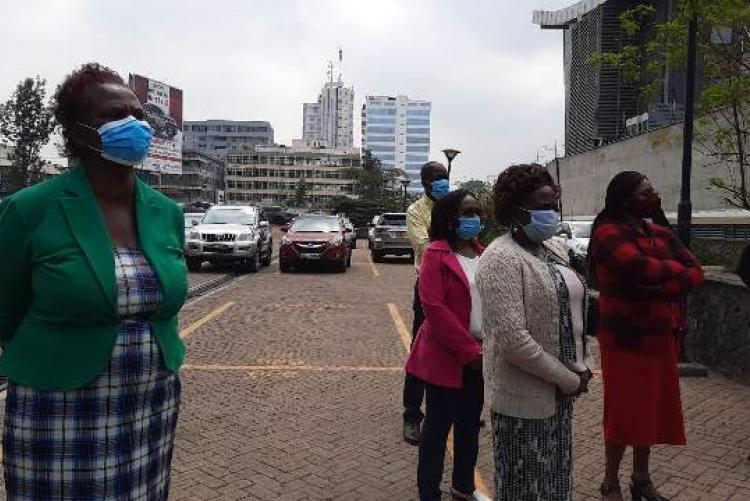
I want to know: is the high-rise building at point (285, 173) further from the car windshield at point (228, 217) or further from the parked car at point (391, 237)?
the car windshield at point (228, 217)

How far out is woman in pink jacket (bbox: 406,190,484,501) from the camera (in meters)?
3.43

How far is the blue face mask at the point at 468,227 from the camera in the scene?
361 centimetres

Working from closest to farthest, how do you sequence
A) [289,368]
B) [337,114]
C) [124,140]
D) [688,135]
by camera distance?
1. [124,140]
2. [289,368]
3. [688,135]
4. [337,114]

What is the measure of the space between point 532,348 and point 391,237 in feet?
66.9

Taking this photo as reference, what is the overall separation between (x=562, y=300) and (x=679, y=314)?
153 cm

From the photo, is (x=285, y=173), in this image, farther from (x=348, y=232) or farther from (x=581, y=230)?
(x=581, y=230)

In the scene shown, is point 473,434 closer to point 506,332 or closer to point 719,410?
point 506,332

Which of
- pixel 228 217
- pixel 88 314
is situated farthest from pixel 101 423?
pixel 228 217

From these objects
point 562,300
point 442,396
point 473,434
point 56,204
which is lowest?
point 473,434

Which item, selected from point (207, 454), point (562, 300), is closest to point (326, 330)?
point (207, 454)

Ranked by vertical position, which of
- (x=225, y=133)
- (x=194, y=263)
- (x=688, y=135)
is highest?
(x=225, y=133)

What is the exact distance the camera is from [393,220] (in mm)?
23703

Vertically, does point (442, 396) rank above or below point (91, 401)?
below

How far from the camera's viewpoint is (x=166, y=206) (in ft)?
7.90
